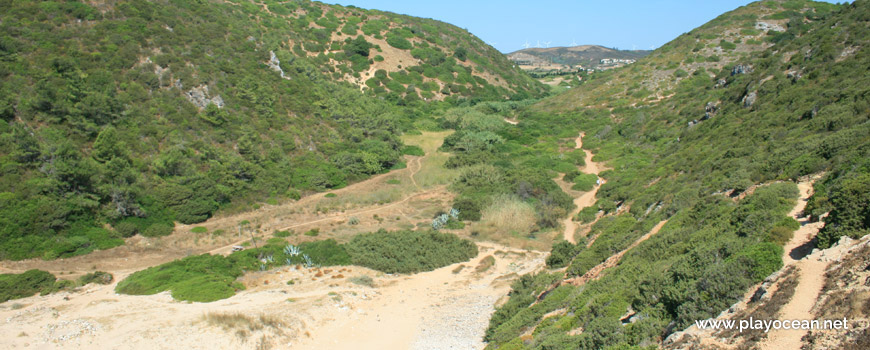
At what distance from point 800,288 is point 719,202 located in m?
7.93

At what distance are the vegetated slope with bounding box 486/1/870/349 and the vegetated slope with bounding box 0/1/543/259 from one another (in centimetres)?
1910

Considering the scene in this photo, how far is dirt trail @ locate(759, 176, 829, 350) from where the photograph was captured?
6.04 metres

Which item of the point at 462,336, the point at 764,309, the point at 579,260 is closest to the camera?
the point at 764,309

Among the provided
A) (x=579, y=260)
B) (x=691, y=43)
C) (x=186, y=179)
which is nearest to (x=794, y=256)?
(x=579, y=260)

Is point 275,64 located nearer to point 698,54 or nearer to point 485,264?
point 485,264

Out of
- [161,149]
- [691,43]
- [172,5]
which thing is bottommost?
[161,149]

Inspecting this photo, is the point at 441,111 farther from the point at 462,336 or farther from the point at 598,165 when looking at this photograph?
the point at 462,336

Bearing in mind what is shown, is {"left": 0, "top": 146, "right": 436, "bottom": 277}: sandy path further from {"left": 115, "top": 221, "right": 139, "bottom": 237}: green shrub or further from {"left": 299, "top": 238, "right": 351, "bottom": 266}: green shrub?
{"left": 299, "top": 238, "right": 351, "bottom": 266}: green shrub

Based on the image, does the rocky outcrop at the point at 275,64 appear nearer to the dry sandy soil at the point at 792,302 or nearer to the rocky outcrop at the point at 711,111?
the rocky outcrop at the point at 711,111

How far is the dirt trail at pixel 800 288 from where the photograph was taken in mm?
6035

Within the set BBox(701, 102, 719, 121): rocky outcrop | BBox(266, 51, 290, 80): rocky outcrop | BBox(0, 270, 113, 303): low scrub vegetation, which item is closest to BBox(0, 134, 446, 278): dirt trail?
BBox(0, 270, 113, 303): low scrub vegetation

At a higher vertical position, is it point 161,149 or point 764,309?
point 161,149

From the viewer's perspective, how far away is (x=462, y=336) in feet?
47.3

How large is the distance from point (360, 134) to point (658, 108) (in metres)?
30.3
